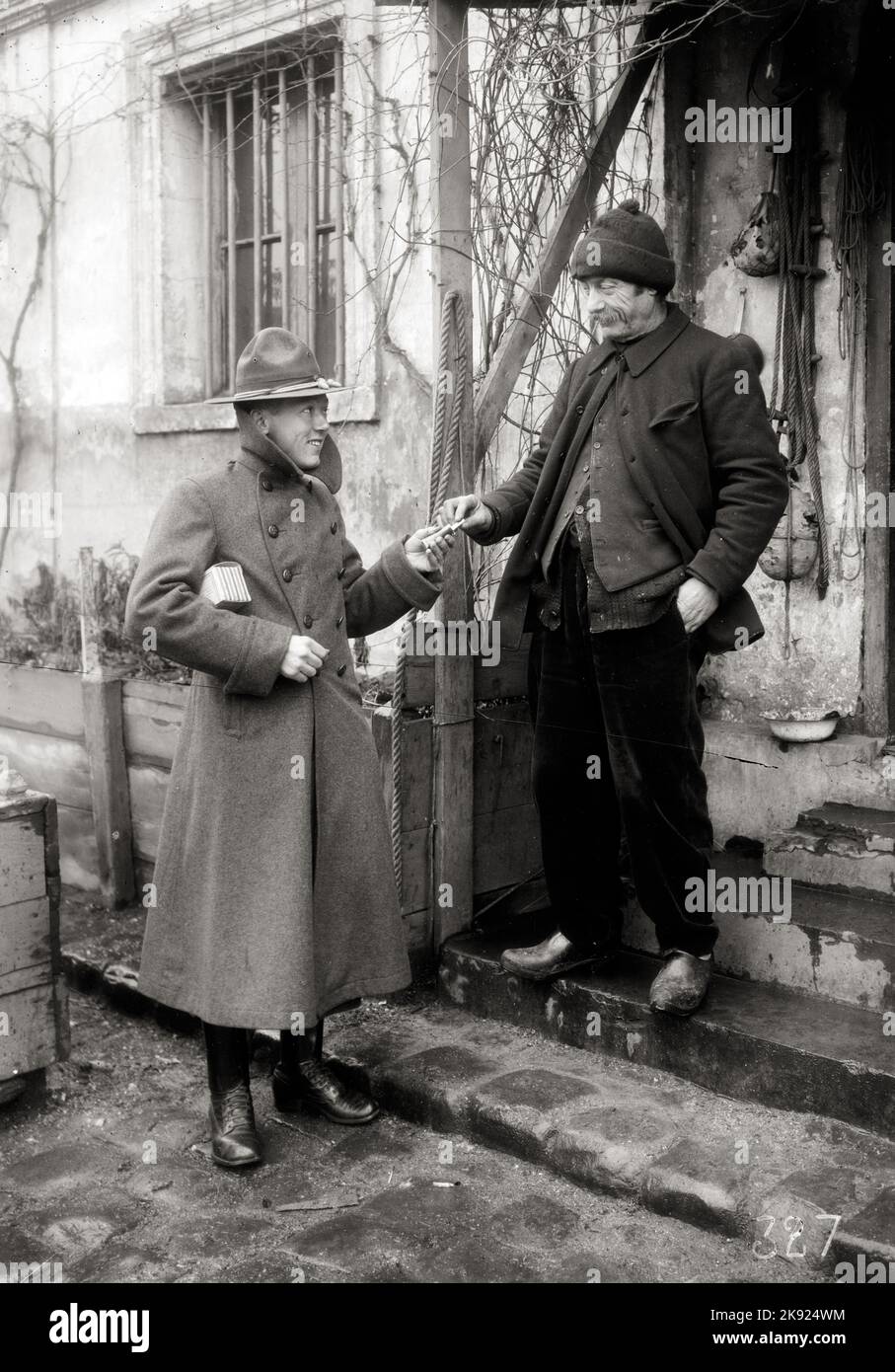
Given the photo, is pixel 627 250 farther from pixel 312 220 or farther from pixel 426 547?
pixel 312 220

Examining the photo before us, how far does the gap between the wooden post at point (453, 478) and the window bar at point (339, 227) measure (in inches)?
87.9

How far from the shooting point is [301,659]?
11.8 feet

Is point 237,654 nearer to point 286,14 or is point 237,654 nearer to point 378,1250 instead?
point 378,1250

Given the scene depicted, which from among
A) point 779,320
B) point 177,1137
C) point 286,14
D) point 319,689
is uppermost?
point 286,14

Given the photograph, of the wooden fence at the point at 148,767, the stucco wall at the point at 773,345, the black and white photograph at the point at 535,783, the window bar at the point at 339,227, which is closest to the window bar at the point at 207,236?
the window bar at the point at 339,227

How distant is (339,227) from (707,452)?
382cm

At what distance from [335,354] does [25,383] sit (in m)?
3.03

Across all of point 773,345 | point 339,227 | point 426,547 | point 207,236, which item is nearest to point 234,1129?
point 426,547

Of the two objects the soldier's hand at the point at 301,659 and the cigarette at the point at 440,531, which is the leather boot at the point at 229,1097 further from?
the cigarette at the point at 440,531

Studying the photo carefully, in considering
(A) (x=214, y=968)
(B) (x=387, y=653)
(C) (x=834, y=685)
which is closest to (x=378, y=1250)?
(A) (x=214, y=968)

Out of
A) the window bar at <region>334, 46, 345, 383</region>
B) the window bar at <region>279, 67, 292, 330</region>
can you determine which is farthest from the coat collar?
the window bar at <region>279, 67, 292, 330</region>

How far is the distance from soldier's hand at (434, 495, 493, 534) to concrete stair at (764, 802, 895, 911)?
1516 mm

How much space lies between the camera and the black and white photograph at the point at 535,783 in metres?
3.49

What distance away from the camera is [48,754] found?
6.13 meters
